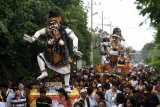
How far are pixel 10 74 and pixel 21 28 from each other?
1.95m

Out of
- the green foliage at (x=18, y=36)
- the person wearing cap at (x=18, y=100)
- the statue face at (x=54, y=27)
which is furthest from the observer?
the green foliage at (x=18, y=36)

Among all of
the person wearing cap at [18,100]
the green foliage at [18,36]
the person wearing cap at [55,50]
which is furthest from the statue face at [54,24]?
the person wearing cap at [18,100]

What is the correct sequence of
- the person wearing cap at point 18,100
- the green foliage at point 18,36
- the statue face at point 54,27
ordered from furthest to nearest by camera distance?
the green foliage at point 18,36
the statue face at point 54,27
the person wearing cap at point 18,100

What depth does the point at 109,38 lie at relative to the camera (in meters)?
26.7

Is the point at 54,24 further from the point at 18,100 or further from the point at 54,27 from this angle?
the point at 18,100

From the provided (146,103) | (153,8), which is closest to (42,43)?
(146,103)

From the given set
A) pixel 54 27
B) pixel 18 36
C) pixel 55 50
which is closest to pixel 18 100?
pixel 55 50

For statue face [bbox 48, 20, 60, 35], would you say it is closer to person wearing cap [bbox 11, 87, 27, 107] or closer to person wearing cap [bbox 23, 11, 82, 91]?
person wearing cap [bbox 23, 11, 82, 91]

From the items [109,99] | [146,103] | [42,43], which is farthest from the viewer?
[42,43]

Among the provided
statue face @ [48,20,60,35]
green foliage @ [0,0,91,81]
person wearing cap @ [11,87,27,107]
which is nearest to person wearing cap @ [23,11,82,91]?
statue face @ [48,20,60,35]

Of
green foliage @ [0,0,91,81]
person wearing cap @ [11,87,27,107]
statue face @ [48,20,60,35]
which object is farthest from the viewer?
green foliage @ [0,0,91,81]

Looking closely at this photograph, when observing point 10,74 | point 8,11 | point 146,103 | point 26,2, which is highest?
point 26,2

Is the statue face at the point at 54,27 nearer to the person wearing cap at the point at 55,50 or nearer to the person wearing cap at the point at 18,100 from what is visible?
the person wearing cap at the point at 55,50

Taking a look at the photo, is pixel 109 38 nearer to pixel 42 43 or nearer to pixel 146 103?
pixel 42 43
